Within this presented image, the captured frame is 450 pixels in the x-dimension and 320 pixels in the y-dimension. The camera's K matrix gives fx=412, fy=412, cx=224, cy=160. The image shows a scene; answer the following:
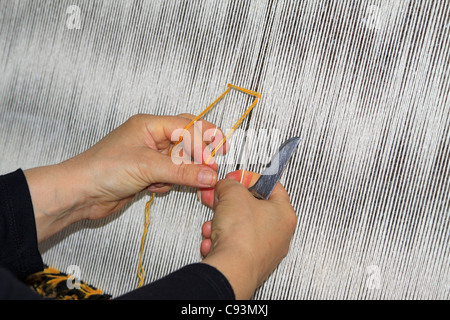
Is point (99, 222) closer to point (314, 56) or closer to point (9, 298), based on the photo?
point (9, 298)

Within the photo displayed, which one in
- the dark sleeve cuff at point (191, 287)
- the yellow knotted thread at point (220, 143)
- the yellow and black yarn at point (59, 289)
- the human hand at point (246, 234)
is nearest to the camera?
the dark sleeve cuff at point (191, 287)

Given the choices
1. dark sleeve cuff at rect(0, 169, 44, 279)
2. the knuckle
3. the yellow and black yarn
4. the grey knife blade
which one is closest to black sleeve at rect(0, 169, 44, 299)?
dark sleeve cuff at rect(0, 169, 44, 279)

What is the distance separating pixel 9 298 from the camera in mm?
689

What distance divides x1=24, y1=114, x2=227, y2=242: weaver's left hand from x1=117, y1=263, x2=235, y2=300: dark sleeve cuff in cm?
28

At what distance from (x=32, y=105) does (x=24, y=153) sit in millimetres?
169

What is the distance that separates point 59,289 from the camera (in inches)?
51.3

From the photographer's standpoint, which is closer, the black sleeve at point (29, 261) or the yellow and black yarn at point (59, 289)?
the black sleeve at point (29, 261)

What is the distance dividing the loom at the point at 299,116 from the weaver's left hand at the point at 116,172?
16cm

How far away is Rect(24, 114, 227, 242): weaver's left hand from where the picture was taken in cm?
108

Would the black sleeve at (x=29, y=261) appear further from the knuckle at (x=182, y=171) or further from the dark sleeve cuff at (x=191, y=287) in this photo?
the knuckle at (x=182, y=171)

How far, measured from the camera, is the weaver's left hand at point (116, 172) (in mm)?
1077

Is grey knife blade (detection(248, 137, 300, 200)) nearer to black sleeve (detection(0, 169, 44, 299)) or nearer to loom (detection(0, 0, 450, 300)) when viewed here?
loom (detection(0, 0, 450, 300))

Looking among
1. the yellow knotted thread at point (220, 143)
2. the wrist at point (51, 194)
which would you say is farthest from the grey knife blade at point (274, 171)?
the wrist at point (51, 194)
